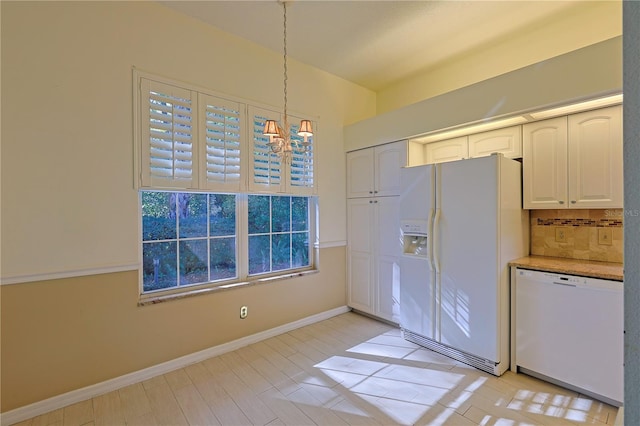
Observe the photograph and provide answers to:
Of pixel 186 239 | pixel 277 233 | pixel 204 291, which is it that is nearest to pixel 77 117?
pixel 186 239

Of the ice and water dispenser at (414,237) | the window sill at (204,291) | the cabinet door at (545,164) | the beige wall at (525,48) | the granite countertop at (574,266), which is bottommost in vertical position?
the window sill at (204,291)

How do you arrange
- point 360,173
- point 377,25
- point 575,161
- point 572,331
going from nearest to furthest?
point 572,331 < point 575,161 < point 377,25 < point 360,173

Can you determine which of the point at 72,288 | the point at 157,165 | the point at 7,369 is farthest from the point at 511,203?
the point at 7,369

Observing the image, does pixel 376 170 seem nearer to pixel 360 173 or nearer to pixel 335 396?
pixel 360 173

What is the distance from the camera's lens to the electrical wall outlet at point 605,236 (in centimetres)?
242

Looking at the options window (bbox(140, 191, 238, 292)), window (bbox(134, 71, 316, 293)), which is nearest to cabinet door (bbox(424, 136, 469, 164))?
window (bbox(134, 71, 316, 293))

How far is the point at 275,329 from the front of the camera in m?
3.21

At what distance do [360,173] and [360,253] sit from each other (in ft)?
3.43

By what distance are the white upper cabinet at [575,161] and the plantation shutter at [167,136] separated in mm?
3059

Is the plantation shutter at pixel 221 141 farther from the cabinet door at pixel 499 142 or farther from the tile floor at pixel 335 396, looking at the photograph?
the cabinet door at pixel 499 142

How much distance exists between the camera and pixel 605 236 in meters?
2.44

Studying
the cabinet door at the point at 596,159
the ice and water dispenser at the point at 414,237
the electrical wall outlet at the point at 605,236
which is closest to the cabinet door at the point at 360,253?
the ice and water dispenser at the point at 414,237

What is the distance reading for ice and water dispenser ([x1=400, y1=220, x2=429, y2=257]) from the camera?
2.89m

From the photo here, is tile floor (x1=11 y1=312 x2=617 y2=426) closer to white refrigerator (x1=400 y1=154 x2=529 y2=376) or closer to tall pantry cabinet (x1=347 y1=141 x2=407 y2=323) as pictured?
white refrigerator (x1=400 y1=154 x2=529 y2=376)
